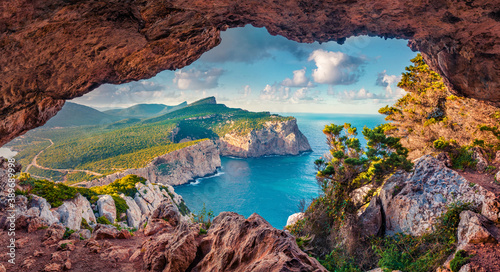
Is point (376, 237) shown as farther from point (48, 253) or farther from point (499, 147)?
point (48, 253)

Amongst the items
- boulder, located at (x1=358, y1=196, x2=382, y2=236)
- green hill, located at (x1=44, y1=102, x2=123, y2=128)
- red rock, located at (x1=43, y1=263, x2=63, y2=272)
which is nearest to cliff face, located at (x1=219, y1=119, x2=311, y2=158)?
green hill, located at (x1=44, y1=102, x2=123, y2=128)

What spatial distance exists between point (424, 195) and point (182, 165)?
202 ft

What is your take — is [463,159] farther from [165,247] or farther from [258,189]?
[258,189]

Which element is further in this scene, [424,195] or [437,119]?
[437,119]

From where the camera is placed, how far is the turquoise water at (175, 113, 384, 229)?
46250mm

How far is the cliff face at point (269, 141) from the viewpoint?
3487 inches

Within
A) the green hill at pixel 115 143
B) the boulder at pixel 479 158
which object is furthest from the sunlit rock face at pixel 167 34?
the green hill at pixel 115 143

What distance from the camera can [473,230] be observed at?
7.65 meters

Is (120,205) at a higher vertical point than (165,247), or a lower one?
lower

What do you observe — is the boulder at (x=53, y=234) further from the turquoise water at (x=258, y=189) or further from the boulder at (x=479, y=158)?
the turquoise water at (x=258, y=189)

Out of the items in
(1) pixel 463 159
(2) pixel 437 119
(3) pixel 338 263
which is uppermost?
(2) pixel 437 119

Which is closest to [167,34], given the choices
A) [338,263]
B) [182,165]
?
[338,263]

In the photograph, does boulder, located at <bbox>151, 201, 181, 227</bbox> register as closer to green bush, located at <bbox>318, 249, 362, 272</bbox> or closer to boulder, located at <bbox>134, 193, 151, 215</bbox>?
green bush, located at <bbox>318, 249, 362, 272</bbox>

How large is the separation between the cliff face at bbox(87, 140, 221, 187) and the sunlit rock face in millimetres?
45115
